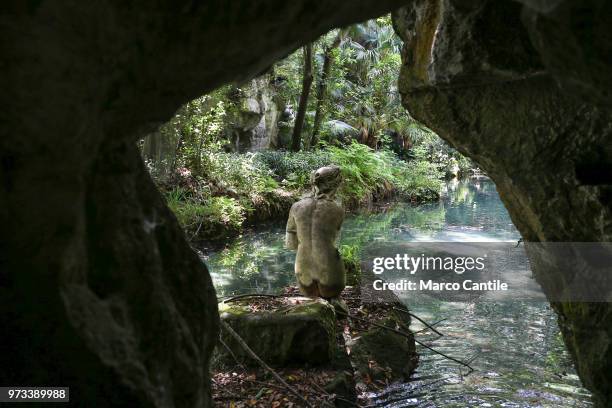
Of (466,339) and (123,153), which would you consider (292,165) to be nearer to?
(466,339)

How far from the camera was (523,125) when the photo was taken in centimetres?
401

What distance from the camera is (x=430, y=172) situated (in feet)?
94.1

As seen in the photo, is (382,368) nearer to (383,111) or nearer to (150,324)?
(150,324)

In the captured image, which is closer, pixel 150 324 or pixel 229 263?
pixel 150 324

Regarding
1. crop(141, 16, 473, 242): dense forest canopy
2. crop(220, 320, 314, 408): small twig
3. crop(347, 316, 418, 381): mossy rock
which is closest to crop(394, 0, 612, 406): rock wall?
crop(347, 316, 418, 381): mossy rock

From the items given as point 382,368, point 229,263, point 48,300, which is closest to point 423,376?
point 382,368

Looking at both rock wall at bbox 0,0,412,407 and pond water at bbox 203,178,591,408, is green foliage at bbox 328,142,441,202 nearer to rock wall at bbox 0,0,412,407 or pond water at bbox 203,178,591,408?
pond water at bbox 203,178,591,408

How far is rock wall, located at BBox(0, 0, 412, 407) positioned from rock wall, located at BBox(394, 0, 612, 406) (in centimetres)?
133

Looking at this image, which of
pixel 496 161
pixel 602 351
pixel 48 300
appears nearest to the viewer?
pixel 48 300

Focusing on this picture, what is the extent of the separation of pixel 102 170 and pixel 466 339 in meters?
6.28

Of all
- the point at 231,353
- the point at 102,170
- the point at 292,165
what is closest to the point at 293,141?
the point at 292,165

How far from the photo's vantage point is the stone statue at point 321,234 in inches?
246

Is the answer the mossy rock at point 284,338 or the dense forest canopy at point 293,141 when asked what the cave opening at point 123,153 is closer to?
the mossy rock at point 284,338

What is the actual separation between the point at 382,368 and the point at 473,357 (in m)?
1.53
